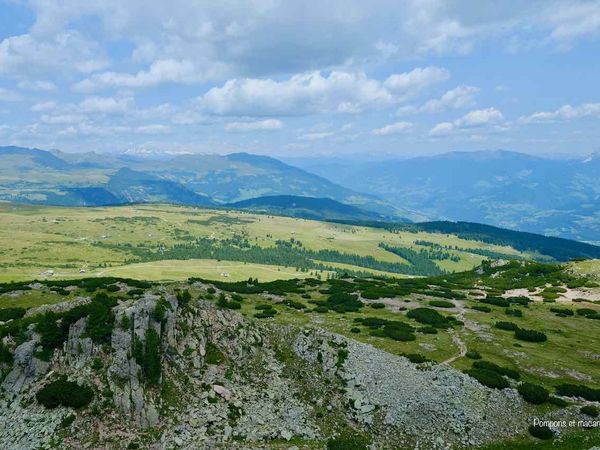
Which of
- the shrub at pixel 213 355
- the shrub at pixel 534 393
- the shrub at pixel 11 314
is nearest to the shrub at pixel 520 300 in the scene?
the shrub at pixel 534 393

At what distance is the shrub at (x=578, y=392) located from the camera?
44969 mm

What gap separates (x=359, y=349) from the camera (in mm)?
50375

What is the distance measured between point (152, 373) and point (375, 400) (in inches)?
818

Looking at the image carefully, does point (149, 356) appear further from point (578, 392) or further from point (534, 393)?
point (578, 392)

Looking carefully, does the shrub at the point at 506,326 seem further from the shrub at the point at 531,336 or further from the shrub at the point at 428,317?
the shrub at the point at 428,317

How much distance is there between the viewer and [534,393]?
144ft

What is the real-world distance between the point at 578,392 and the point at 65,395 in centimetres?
4854

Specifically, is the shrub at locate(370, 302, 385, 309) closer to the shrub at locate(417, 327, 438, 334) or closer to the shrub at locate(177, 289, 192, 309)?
the shrub at locate(417, 327, 438, 334)

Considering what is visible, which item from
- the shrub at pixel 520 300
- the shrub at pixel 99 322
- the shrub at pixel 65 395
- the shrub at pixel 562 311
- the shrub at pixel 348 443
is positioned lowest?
the shrub at pixel 348 443

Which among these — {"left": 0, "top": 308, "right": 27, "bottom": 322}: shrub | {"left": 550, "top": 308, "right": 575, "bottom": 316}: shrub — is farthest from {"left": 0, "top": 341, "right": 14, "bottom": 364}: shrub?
{"left": 550, "top": 308, "right": 575, "bottom": 316}: shrub

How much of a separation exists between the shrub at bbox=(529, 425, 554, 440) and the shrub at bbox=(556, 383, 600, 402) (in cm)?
739

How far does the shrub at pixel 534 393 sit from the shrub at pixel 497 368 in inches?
110

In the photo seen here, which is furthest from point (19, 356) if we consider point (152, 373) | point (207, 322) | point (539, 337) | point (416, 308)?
point (539, 337)

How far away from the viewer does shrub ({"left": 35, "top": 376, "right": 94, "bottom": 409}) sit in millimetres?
38406
